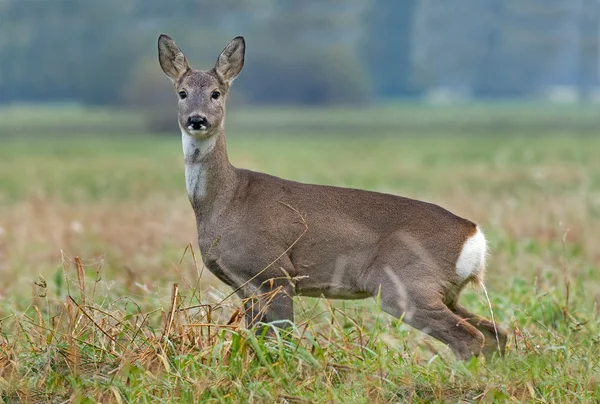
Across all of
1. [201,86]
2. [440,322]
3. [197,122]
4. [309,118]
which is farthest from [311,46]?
[440,322]

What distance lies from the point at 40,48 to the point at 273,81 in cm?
1422

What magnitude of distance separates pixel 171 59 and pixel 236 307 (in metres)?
1.74

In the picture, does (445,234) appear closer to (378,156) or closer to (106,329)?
(106,329)

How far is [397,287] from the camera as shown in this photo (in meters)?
6.35

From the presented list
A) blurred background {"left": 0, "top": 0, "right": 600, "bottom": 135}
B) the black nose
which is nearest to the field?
the black nose

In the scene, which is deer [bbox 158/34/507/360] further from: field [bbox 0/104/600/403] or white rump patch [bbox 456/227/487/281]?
field [bbox 0/104/600/403]

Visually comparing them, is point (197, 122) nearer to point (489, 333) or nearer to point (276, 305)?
point (276, 305)

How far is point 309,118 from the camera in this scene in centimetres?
5716

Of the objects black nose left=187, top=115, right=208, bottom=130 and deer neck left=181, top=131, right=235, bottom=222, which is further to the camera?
deer neck left=181, top=131, right=235, bottom=222

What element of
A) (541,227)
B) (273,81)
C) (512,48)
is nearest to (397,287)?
(541,227)

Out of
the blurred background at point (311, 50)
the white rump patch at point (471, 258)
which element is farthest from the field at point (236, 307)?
the blurred background at point (311, 50)

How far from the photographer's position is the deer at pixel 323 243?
20.9 feet

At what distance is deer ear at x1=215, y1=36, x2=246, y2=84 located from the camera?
7.14 m

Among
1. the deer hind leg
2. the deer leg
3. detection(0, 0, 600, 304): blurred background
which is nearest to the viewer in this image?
the deer hind leg
